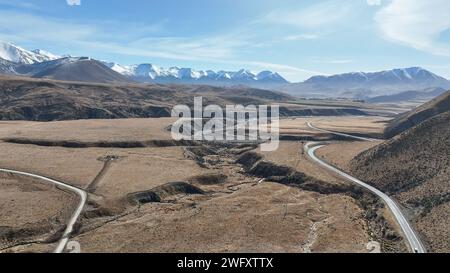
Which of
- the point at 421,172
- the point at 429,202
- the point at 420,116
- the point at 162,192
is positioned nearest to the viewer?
the point at 429,202

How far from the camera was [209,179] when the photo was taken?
301ft

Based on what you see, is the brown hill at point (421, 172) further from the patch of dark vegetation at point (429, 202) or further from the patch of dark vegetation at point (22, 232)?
the patch of dark vegetation at point (22, 232)

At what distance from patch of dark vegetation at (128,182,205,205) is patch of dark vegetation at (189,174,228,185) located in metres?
3.54

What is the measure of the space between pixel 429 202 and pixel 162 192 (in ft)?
148

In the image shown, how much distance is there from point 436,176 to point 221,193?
39939 millimetres

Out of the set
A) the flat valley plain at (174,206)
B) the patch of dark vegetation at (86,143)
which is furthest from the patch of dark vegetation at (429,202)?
the patch of dark vegetation at (86,143)

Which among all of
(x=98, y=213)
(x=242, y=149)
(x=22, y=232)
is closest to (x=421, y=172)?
(x=242, y=149)

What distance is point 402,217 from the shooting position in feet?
222

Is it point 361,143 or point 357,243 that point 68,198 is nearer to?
point 357,243

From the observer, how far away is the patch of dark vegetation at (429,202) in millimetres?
68688

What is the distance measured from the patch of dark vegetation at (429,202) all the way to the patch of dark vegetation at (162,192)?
3772cm

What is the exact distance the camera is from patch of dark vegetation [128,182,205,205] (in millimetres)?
75875

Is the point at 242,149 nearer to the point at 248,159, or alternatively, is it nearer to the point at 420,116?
the point at 248,159
